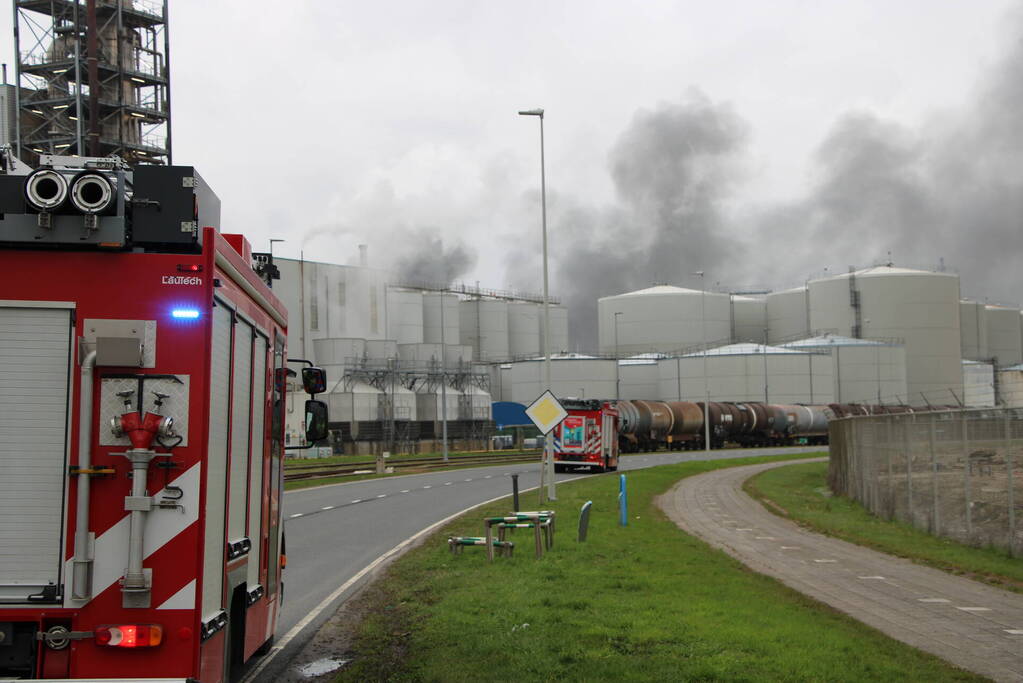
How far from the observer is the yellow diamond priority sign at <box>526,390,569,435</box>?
76.9 feet

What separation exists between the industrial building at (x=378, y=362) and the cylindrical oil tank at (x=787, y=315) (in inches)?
1564

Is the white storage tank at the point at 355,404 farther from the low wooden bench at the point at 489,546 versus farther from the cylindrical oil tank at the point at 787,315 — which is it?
the low wooden bench at the point at 489,546

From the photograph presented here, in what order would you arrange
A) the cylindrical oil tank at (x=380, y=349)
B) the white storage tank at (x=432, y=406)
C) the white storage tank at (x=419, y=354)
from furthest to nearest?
the white storage tank at (x=419, y=354), the white storage tank at (x=432, y=406), the cylindrical oil tank at (x=380, y=349)

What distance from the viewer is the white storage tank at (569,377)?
9388cm

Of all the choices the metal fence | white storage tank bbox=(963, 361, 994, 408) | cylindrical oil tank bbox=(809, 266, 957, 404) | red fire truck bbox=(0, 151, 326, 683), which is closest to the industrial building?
cylindrical oil tank bbox=(809, 266, 957, 404)

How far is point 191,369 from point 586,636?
565 cm

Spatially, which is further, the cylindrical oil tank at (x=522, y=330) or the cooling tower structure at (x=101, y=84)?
the cylindrical oil tank at (x=522, y=330)

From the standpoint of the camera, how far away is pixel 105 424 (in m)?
5.32

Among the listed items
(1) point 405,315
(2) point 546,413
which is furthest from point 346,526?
(1) point 405,315

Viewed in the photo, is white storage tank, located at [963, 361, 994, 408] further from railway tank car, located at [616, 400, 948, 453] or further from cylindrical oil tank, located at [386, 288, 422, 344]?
cylindrical oil tank, located at [386, 288, 422, 344]

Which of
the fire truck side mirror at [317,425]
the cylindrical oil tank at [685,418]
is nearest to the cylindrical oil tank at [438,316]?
the cylindrical oil tank at [685,418]

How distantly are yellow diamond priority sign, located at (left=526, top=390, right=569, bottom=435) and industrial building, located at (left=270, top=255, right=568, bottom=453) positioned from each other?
4351 cm

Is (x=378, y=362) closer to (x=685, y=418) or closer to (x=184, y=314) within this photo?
(x=685, y=418)

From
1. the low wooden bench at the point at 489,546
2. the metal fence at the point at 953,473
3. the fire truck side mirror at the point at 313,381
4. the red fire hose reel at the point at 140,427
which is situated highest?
the fire truck side mirror at the point at 313,381
